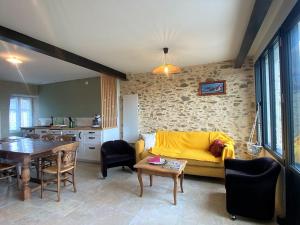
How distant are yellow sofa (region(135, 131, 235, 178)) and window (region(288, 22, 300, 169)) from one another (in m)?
1.49

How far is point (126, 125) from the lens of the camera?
545 centimetres

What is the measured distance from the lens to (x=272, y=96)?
9.64ft

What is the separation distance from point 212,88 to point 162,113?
4.75 feet

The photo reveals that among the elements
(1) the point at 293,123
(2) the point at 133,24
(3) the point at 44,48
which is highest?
(2) the point at 133,24

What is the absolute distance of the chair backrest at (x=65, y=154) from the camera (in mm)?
2904

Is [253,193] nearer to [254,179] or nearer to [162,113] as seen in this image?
[254,179]

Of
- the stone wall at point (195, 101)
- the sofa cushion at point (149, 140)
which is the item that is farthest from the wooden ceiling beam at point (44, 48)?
the sofa cushion at point (149, 140)

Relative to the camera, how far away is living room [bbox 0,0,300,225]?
2.17 m

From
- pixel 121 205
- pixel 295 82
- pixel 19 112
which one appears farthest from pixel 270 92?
pixel 19 112

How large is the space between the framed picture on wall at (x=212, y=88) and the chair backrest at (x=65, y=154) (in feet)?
10.4

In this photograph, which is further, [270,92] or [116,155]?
[116,155]

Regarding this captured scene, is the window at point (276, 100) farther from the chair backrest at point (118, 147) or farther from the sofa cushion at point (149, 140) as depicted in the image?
the chair backrest at point (118, 147)

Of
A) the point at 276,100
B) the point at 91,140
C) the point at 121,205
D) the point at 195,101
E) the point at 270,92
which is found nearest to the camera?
the point at 121,205

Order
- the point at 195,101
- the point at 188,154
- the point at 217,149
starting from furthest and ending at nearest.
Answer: the point at 195,101 → the point at 188,154 → the point at 217,149
